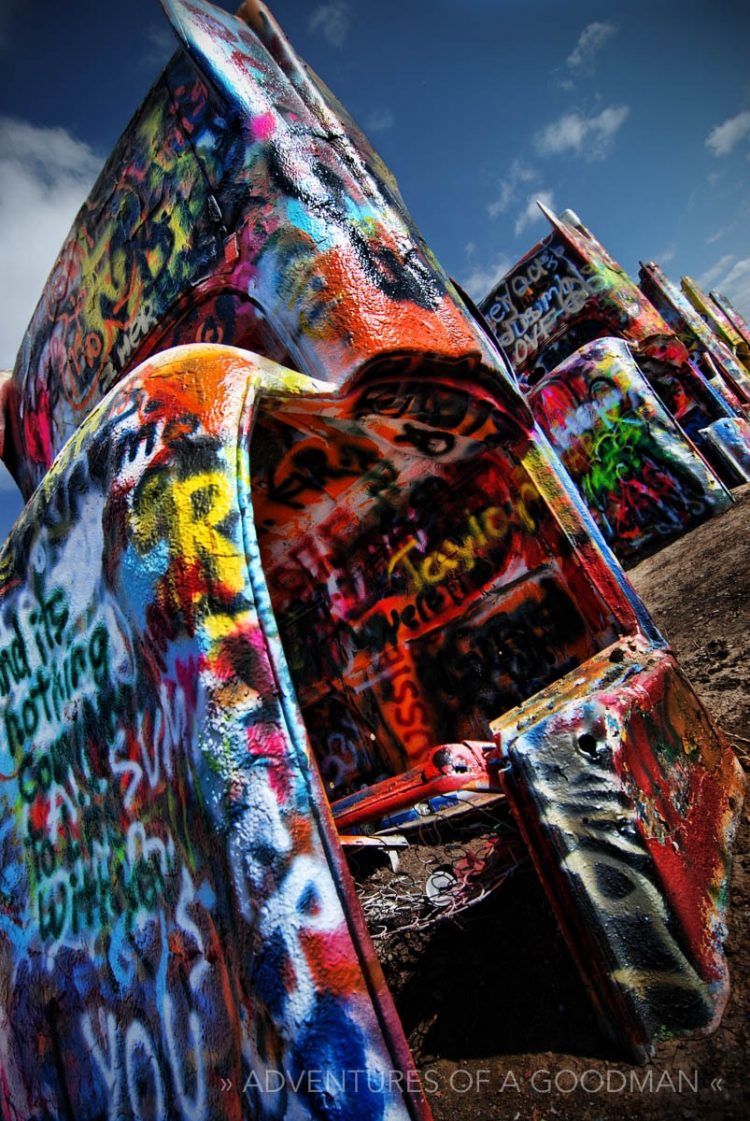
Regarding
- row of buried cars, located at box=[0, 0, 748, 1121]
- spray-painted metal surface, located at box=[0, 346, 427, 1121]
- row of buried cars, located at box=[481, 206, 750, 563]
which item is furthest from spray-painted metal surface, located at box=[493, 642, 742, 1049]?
row of buried cars, located at box=[481, 206, 750, 563]

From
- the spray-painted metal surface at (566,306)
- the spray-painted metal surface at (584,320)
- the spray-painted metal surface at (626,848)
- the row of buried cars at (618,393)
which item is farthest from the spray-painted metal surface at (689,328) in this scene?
the spray-painted metal surface at (626,848)

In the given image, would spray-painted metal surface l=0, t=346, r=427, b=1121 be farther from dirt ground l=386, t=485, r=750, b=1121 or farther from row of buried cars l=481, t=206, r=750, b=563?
row of buried cars l=481, t=206, r=750, b=563

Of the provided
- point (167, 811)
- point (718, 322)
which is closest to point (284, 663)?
point (167, 811)

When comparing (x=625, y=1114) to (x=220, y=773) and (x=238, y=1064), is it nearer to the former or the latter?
(x=238, y=1064)

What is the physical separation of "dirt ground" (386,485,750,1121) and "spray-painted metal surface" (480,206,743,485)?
7276 millimetres

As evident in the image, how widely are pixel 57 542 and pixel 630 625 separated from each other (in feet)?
9.12

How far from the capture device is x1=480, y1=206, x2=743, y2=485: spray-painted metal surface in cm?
955

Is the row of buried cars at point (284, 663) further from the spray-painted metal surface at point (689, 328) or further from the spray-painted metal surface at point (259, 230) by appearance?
the spray-painted metal surface at point (689, 328)

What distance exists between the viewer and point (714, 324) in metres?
17.3

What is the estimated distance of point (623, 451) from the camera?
821 cm

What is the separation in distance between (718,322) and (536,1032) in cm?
2028

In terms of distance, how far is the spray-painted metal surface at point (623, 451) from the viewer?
25.5ft

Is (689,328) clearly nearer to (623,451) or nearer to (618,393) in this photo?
(618,393)

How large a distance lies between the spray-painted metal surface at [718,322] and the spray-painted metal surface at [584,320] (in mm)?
7526
